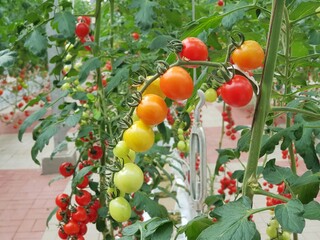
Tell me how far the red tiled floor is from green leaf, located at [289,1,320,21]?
2638 millimetres

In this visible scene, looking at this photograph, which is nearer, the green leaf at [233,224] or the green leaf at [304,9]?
the green leaf at [233,224]

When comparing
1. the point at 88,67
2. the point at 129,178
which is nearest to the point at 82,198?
the point at 88,67

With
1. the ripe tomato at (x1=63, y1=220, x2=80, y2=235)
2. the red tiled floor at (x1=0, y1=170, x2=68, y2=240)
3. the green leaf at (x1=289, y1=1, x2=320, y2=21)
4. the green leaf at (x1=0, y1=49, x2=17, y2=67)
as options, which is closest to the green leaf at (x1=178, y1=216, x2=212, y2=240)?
the green leaf at (x1=289, y1=1, x2=320, y2=21)

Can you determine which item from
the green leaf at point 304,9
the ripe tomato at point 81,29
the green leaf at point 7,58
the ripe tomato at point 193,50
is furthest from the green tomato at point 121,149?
the ripe tomato at point 81,29

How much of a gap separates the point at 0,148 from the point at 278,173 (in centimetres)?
539

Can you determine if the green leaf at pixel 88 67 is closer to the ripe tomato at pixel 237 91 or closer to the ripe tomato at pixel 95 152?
the ripe tomato at pixel 95 152

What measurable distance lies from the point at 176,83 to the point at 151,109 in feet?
0.18

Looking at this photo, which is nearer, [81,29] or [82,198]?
[82,198]

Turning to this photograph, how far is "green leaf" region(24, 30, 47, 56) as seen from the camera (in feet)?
4.39

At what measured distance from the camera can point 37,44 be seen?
4.42ft

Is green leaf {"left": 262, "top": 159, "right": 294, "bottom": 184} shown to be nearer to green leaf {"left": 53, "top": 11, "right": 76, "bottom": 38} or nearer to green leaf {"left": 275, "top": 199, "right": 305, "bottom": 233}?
green leaf {"left": 275, "top": 199, "right": 305, "bottom": 233}

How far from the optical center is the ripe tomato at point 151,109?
610mm

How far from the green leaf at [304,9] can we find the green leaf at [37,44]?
2.48 feet

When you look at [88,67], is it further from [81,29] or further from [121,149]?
[121,149]
